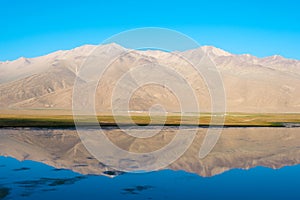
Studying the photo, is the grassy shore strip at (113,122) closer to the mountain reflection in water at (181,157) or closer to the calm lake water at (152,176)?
the mountain reflection in water at (181,157)

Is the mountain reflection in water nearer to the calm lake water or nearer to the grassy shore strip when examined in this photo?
the calm lake water

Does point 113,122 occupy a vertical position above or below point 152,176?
below

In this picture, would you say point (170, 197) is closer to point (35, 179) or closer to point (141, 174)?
point (141, 174)

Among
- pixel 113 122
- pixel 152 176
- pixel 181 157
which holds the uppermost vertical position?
pixel 152 176

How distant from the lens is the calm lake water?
23.6 m

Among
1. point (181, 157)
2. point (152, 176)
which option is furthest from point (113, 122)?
point (152, 176)

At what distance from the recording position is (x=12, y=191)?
76.0 ft

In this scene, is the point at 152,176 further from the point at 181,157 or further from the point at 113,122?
the point at 113,122

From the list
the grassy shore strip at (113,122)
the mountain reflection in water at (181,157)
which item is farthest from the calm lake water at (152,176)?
the grassy shore strip at (113,122)

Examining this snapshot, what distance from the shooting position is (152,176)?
29609mm

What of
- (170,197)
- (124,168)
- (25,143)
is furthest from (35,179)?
(25,143)

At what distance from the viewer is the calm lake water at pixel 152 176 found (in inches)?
928

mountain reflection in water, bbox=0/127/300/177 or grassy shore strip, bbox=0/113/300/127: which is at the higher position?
mountain reflection in water, bbox=0/127/300/177

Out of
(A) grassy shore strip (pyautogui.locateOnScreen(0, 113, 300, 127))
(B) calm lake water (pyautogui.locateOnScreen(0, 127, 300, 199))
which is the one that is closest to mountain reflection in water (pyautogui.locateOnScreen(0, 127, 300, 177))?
(B) calm lake water (pyautogui.locateOnScreen(0, 127, 300, 199))
